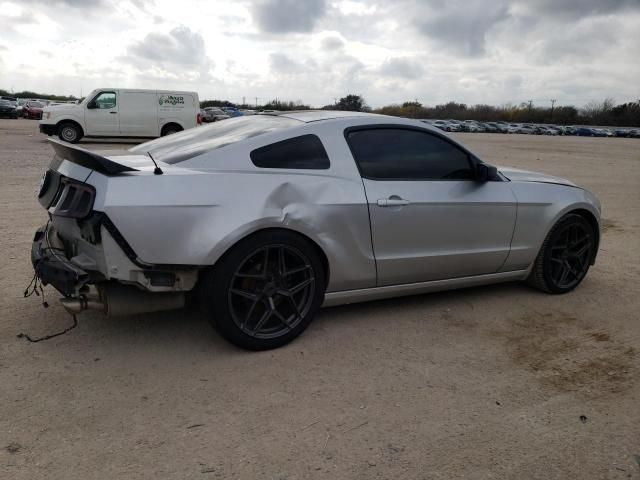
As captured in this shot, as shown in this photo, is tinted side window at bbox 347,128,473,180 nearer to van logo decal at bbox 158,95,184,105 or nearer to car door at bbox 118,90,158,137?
car door at bbox 118,90,158,137

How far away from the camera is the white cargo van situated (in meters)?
18.2

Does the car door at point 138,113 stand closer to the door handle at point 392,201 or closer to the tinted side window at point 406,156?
the tinted side window at point 406,156

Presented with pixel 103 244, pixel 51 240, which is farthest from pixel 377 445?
pixel 51 240

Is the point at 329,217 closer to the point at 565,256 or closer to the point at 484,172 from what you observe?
the point at 484,172

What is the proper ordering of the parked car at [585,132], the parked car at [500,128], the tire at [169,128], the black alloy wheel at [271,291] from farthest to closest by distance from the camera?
1. the parked car at [500,128]
2. the parked car at [585,132]
3. the tire at [169,128]
4. the black alloy wheel at [271,291]

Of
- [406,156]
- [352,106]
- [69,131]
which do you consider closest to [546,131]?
[352,106]

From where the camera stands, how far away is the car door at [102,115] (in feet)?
60.5

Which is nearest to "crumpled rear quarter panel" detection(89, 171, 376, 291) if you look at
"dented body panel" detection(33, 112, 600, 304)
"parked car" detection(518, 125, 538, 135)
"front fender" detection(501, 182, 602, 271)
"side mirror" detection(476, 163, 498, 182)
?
"dented body panel" detection(33, 112, 600, 304)

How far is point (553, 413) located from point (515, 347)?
0.82 m

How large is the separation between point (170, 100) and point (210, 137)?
655 inches

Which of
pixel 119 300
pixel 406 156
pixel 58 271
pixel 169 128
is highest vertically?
pixel 169 128

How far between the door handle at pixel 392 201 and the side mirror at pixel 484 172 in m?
0.73

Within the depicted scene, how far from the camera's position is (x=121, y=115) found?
A: 61.5 feet

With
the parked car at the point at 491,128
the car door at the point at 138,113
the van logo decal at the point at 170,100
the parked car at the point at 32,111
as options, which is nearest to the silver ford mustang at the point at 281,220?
the car door at the point at 138,113
